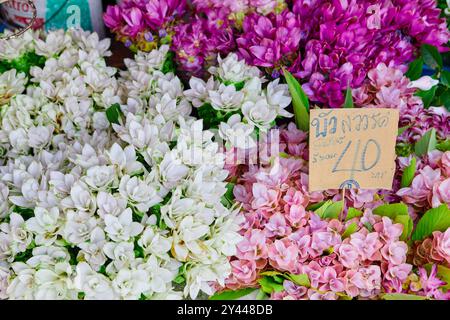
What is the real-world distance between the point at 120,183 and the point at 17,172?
20 centimetres

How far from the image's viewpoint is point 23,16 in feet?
4.34

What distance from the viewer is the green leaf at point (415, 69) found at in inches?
45.6

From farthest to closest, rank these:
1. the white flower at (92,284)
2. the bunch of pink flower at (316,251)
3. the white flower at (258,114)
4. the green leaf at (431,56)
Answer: the green leaf at (431,56) → the white flower at (258,114) → the bunch of pink flower at (316,251) → the white flower at (92,284)

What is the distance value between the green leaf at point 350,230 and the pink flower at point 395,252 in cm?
6

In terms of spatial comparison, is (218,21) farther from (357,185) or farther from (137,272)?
(137,272)

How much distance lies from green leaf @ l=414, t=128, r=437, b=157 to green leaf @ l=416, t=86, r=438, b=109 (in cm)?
14

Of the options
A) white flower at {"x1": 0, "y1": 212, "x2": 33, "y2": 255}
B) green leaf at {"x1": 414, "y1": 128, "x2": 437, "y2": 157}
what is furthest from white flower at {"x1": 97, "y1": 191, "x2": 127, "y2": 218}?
green leaf at {"x1": 414, "y1": 128, "x2": 437, "y2": 157}

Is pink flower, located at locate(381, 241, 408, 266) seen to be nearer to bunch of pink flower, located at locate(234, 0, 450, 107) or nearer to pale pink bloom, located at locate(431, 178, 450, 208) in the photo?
pale pink bloom, located at locate(431, 178, 450, 208)

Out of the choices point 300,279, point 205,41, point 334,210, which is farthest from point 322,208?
point 205,41

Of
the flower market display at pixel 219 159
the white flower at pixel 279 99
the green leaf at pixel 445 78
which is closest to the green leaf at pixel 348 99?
the flower market display at pixel 219 159

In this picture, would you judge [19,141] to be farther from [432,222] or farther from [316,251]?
[432,222]

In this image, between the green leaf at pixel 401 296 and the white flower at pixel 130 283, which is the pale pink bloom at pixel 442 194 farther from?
the white flower at pixel 130 283

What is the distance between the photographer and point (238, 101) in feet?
3.26

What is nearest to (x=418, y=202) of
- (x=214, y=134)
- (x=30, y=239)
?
(x=214, y=134)
